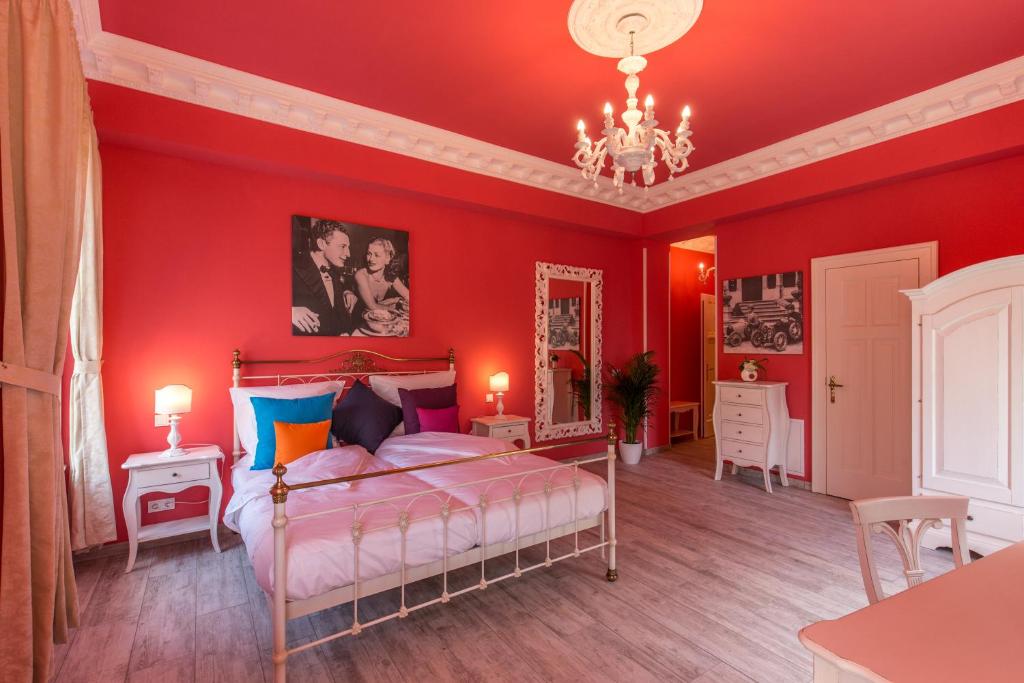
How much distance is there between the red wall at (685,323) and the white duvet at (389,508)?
5.06 m

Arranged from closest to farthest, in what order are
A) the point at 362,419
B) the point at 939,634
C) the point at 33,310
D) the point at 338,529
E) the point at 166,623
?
the point at 939,634
the point at 33,310
the point at 338,529
the point at 166,623
the point at 362,419

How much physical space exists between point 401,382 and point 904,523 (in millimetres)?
3647

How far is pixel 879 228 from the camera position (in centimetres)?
446

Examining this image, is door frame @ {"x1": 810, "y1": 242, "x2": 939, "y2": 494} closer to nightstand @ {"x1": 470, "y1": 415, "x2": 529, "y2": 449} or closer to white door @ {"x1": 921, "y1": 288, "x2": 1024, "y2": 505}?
white door @ {"x1": 921, "y1": 288, "x2": 1024, "y2": 505}

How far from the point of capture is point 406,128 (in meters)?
4.24

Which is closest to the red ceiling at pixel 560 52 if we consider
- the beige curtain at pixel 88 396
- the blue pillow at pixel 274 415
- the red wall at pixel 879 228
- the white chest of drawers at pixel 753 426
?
the red wall at pixel 879 228

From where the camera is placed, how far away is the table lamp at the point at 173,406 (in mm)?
3305

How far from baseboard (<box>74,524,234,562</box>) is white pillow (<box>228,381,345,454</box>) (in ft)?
2.21

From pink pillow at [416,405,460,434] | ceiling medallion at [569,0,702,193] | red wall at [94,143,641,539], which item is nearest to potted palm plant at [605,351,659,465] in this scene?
red wall at [94,143,641,539]

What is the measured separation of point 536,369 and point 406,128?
9.74 ft

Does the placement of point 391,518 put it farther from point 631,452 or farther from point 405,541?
point 631,452

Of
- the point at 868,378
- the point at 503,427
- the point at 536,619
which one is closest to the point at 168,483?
the point at 536,619

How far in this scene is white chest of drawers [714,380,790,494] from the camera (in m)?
4.98

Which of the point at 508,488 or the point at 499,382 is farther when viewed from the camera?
the point at 499,382
